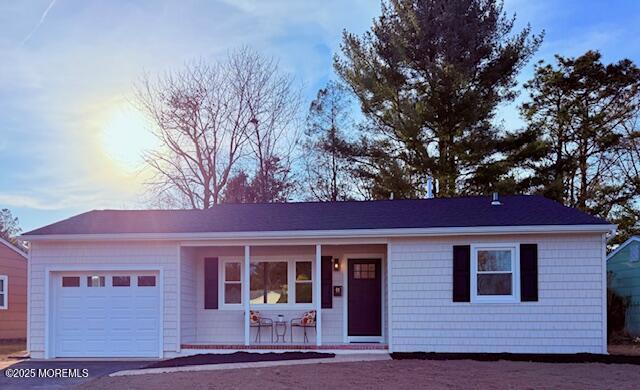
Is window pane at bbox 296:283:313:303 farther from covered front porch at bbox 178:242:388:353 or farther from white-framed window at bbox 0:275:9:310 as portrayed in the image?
white-framed window at bbox 0:275:9:310

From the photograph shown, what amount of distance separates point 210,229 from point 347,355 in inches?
154

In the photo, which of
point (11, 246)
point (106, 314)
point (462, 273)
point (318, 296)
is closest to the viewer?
point (462, 273)

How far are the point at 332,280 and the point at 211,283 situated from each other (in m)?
2.80

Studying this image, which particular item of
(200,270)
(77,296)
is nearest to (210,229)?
(200,270)

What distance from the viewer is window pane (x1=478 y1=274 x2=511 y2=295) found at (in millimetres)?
13383

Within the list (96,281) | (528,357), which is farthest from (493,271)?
(96,281)

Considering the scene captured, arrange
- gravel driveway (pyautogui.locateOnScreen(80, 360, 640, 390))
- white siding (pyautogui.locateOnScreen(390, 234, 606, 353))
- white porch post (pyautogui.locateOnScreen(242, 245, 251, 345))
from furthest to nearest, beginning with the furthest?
white porch post (pyautogui.locateOnScreen(242, 245, 251, 345))
white siding (pyautogui.locateOnScreen(390, 234, 606, 353))
gravel driveway (pyautogui.locateOnScreen(80, 360, 640, 390))

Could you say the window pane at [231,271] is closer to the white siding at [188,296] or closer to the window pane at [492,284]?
the white siding at [188,296]

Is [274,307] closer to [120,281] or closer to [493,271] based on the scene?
[120,281]

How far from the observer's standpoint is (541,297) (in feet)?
43.1

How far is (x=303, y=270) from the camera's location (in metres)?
15.4

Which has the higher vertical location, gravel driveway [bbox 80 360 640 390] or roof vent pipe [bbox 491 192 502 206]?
roof vent pipe [bbox 491 192 502 206]

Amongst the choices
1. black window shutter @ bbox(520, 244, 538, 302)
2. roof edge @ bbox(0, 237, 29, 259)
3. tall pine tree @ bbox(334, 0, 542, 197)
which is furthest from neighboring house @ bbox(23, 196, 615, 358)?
tall pine tree @ bbox(334, 0, 542, 197)

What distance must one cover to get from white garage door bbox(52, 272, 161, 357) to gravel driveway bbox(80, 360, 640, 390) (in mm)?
3120
